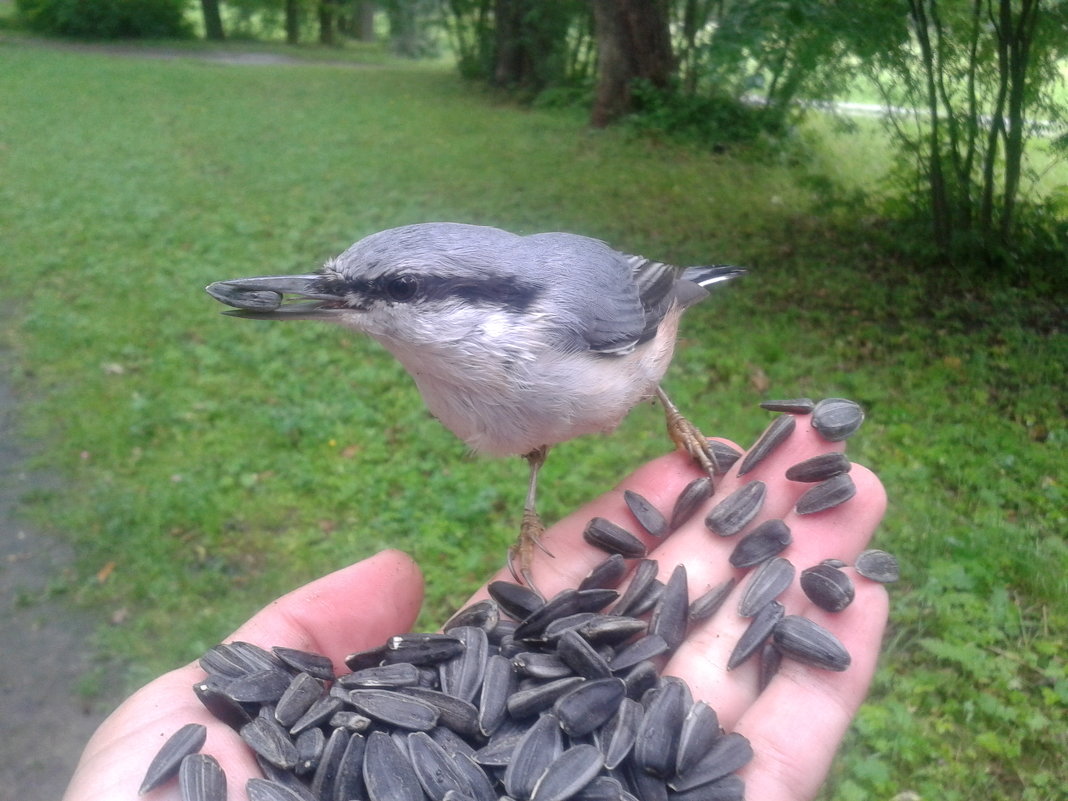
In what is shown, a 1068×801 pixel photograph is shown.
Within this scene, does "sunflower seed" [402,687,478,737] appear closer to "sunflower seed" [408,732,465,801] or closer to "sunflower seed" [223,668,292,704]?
"sunflower seed" [408,732,465,801]

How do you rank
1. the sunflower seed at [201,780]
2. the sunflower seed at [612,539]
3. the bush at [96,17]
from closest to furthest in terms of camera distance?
the sunflower seed at [201,780]
the sunflower seed at [612,539]
the bush at [96,17]

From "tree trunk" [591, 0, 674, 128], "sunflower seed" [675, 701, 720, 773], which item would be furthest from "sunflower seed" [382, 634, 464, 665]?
"tree trunk" [591, 0, 674, 128]

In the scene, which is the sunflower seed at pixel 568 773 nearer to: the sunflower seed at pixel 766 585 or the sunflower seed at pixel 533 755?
the sunflower seed at pixel 533 755

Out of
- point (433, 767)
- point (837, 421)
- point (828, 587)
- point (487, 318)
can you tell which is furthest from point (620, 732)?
point (837, 421)

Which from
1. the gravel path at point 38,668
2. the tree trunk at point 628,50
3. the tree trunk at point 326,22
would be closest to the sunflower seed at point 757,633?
the gravel path at point 38,668

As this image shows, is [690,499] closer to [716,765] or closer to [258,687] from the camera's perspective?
[716,765]

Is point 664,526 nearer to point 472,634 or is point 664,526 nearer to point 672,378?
point 472,634
